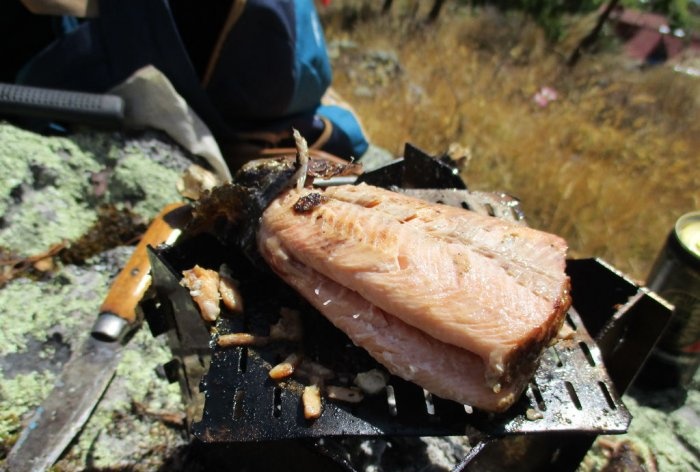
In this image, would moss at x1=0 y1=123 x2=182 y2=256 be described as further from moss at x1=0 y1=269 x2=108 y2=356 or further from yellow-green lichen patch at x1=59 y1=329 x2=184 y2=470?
yellow-green lichen patch at x1=59 y1=329 x2=184 y2=470

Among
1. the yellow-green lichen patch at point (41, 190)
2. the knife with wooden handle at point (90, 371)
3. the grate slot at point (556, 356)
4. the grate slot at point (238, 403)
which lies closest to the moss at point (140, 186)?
the yellow-green lichen patch at point (41, 190)

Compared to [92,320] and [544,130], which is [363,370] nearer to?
[92,320]

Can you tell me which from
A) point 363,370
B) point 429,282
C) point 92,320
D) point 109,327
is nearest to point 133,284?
point 109,327

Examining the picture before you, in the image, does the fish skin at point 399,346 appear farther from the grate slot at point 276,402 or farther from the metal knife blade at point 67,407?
the metal knife blade at point 67,407

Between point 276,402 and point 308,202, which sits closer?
point 276,402

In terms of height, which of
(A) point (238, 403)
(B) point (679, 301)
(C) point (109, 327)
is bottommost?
(C) point (109, 327)

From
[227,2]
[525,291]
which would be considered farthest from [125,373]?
[227,2]

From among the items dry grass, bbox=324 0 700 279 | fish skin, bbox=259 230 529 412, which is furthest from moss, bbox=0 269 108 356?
dry grass, bbox=324 0 700 279

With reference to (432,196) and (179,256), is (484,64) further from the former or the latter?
(179,256)
